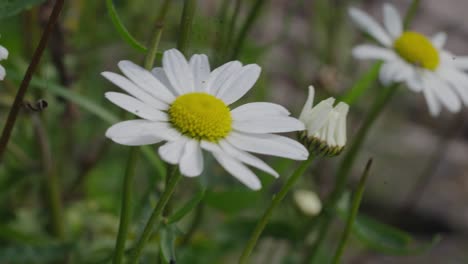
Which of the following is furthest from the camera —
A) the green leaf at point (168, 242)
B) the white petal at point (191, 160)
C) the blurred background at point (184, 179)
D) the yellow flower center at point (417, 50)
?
the yellow flower center at point (417, 50)

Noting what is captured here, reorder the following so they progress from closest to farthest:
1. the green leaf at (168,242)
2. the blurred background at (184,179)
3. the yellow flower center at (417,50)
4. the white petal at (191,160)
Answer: the white petal at (191,160) → the green leaf at (168,242) → the blurred background at (184,179) → the yellow flower center at (417,50)

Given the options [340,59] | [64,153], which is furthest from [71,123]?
[340,59]

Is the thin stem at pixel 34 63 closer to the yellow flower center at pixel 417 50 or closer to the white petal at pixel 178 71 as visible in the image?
the white petal at pixel 178 71

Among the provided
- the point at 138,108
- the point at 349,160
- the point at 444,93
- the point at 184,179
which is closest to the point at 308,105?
the point at 138,108

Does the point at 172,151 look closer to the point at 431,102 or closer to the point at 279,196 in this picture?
the point at 279,196

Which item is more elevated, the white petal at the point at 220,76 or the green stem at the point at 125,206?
the white petal at the point at 220,76

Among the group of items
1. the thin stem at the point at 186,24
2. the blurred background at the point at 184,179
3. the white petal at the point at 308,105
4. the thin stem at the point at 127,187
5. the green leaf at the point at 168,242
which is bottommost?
the blurred background at the point at 184,179

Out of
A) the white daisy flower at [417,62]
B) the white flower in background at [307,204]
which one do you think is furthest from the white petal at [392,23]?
the white flower in background at [307,204]
